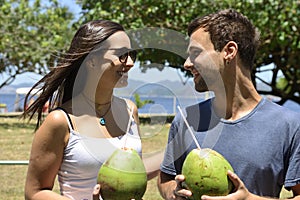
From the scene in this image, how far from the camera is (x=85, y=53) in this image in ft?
8.46

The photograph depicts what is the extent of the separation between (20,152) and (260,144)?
914 centimetres

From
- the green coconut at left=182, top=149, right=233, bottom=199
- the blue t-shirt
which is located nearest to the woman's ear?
the blue t-shirt

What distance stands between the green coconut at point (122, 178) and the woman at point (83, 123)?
1.44ft

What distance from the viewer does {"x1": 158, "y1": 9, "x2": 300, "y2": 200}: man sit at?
2.25 meters

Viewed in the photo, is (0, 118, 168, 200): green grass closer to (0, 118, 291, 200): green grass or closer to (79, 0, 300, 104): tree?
(0, 118, 291, 200): green grass

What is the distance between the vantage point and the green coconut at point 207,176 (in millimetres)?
1899

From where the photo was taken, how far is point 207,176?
1.90 metres

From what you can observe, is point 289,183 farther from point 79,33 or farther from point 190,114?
point 79,33

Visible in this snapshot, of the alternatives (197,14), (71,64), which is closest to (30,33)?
(197,14)

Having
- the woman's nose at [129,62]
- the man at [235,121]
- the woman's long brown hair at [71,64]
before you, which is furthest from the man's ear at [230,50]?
the woman's long brown hair at [71,64]

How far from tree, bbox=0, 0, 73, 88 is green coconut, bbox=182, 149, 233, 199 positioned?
555 inches

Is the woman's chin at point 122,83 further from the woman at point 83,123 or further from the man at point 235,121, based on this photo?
the man at point 235,121

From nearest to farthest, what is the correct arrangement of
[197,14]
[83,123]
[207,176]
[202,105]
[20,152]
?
1. [207,176]
2. [202,105]
3. [83,123]
4. [20,152]
5. [197,14]

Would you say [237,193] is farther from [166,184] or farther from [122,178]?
[166,184]
